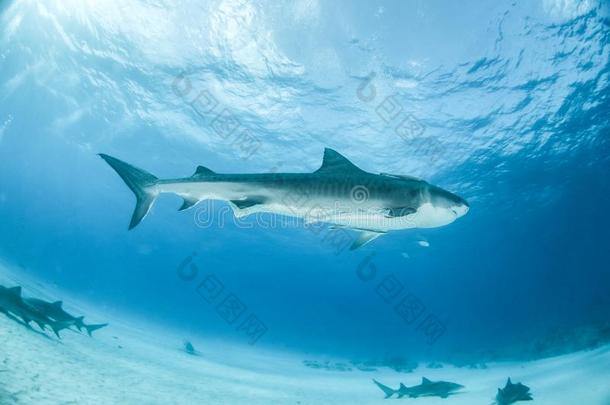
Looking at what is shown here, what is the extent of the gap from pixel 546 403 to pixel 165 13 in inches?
802

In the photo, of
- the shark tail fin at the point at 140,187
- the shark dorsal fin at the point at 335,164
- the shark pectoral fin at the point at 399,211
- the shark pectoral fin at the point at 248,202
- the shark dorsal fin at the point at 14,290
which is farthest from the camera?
the shark dorsal fin at the point at 14,290

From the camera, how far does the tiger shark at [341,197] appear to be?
4.16 m

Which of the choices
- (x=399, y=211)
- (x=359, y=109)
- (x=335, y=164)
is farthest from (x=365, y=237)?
(x=359, y=109)

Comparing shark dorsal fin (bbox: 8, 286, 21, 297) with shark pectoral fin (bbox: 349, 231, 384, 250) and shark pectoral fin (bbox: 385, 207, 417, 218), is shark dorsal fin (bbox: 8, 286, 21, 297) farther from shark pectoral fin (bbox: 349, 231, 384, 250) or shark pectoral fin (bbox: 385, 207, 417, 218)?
shark pectoral fin (bbox: 385, 207, 417, 218)

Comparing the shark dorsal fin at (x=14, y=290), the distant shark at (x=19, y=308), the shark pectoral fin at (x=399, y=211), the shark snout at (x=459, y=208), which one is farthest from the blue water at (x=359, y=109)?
the shark dorsal fin at (x=14, y=290)

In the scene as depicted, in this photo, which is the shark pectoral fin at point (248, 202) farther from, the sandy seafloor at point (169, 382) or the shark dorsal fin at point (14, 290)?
the shark dorsal fin at point (14, 290)

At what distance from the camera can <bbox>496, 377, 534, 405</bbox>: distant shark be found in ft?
32.5

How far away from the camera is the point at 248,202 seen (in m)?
4.41

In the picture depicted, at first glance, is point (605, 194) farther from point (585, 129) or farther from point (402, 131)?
point (402, 131)

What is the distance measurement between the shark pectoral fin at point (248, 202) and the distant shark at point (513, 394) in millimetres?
10314

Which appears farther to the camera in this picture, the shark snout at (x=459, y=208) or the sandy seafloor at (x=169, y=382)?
the sandy seafloor at (x=169, y=382)

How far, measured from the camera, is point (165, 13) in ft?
46.6

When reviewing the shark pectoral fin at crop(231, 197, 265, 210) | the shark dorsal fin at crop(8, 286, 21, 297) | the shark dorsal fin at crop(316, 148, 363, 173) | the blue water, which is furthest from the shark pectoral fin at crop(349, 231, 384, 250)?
the blue water

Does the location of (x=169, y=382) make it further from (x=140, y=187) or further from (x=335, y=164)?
(x=335, y=164)
